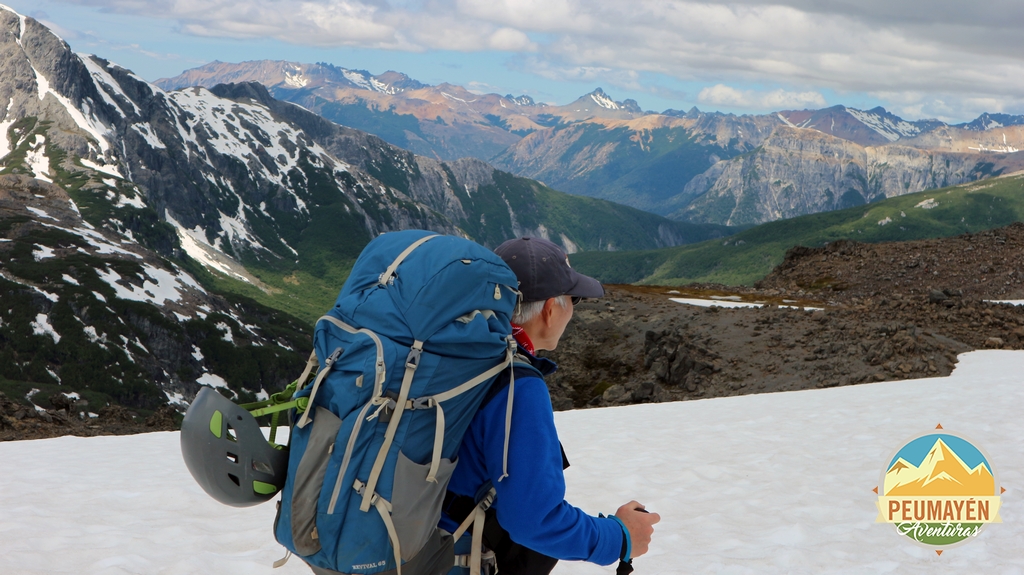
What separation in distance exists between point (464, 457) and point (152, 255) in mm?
156143

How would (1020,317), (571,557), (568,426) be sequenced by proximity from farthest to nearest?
(1020,317), (568,426), (571,557)

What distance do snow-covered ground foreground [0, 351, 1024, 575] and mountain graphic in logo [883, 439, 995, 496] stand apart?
546mm

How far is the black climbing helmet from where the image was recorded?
3.73m

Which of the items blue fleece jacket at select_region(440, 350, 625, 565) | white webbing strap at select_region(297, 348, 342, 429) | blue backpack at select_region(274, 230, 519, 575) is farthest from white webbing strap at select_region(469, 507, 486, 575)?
white webbing strap at select_region(297, 348, 342, 429)

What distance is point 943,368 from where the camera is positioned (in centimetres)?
2186

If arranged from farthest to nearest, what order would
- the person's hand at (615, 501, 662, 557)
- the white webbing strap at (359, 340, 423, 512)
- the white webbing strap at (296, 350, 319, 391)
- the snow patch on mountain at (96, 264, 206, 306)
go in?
the snow patch on mountain at (96, 264, 206, 306) → the person's hand at (615, 501, 662, 557) → the white webbing strap at (296, 350, 319, 391) → the white webbing strap at (359, 340, 423, 512)

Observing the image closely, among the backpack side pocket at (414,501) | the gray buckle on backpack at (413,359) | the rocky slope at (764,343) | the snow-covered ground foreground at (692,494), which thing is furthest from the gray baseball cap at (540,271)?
the rocky slope at (764,343)

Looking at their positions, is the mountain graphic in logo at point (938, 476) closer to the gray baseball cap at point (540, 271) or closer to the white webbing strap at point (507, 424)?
the gray baseball cap at point (540, 271)

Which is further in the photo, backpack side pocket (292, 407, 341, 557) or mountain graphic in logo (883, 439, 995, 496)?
mountain graphic in logo (883, 439, 995, 496)

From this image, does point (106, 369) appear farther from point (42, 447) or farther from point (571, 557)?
point (571, 557)

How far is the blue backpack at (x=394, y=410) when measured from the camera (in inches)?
143

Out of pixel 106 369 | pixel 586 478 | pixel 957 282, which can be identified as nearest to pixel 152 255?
pixel 106 369

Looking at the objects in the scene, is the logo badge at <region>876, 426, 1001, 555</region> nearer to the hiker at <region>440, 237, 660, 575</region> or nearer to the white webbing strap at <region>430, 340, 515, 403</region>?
the hiker at <region>440, 237, 660, 575</region>

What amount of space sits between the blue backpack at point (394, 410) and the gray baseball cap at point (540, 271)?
52cm
